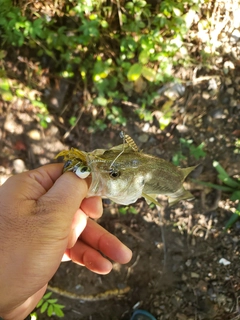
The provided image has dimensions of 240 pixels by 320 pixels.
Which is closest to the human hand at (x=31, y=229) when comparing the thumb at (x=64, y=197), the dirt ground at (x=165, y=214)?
the thumb at (x=64, y=197)

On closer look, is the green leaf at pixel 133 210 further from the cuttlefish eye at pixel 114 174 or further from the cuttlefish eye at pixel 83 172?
the cuttlefish eye at pixel 83 172

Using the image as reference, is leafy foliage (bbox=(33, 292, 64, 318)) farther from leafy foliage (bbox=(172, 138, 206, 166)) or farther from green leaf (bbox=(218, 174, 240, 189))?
green leaf (bbox=(218, 174, 240, 189))

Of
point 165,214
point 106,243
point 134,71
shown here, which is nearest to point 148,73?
point 134,71

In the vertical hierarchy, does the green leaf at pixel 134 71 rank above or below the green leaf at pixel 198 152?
above

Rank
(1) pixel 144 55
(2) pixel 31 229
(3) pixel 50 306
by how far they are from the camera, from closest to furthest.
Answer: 1. (2) pixel 31 229
2. (3) pixel 50 306
3. (1) pixel 144 55

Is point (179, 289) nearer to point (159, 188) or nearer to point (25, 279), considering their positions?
point (159, 188)

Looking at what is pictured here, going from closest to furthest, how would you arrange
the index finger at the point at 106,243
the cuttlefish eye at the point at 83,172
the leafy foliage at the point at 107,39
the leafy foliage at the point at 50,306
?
the cuttlefish eye at the point at 83,172
the index finger at the point at 106,243
the leafy foliage at the point at 50,306
the leafy foliage at the point at 107,39

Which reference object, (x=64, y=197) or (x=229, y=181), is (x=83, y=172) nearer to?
(x=64, y=197)


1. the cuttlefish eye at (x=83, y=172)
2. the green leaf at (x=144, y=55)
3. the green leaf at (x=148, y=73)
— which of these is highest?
the cuttlefish eye at (x=83, y=172)
